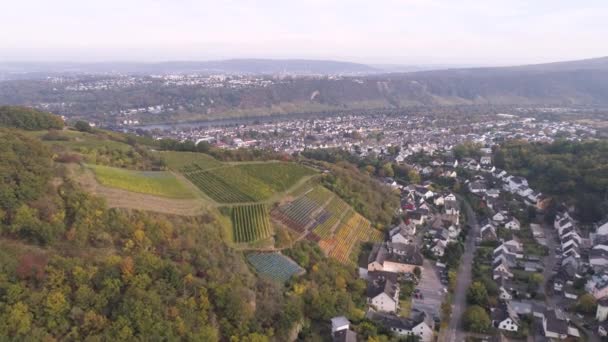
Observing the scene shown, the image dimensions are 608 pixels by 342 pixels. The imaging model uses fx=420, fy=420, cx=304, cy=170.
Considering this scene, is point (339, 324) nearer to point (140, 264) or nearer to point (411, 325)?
point (411, 325)

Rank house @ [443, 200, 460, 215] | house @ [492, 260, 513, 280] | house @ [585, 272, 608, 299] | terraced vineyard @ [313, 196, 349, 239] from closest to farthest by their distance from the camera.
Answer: house @ [585, 272, 608, 299] → house @ [492, 260, 513, 280] → terraced vineyard @ [313, 196, 349, 239] → house @ [443, 200, 460, 215]

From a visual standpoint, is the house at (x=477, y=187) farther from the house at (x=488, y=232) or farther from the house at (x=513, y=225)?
the house at (x=488, y=232)

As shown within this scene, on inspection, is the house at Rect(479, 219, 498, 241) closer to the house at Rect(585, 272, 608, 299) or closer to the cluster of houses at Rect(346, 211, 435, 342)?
the cluster of houses at Rect(346, 211, 435, 342)

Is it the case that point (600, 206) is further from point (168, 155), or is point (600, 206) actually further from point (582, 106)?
point (582, 106)

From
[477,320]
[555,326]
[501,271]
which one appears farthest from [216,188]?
[555,326]

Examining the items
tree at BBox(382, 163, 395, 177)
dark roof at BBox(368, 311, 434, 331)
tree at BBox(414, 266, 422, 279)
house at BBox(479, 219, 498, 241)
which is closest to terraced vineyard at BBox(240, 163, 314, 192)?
tree at BBox(414, 266, 422, 279)

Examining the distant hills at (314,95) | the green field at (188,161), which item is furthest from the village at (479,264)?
the distant hills at (314,95)

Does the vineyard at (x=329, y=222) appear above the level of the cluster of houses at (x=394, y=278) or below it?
above
